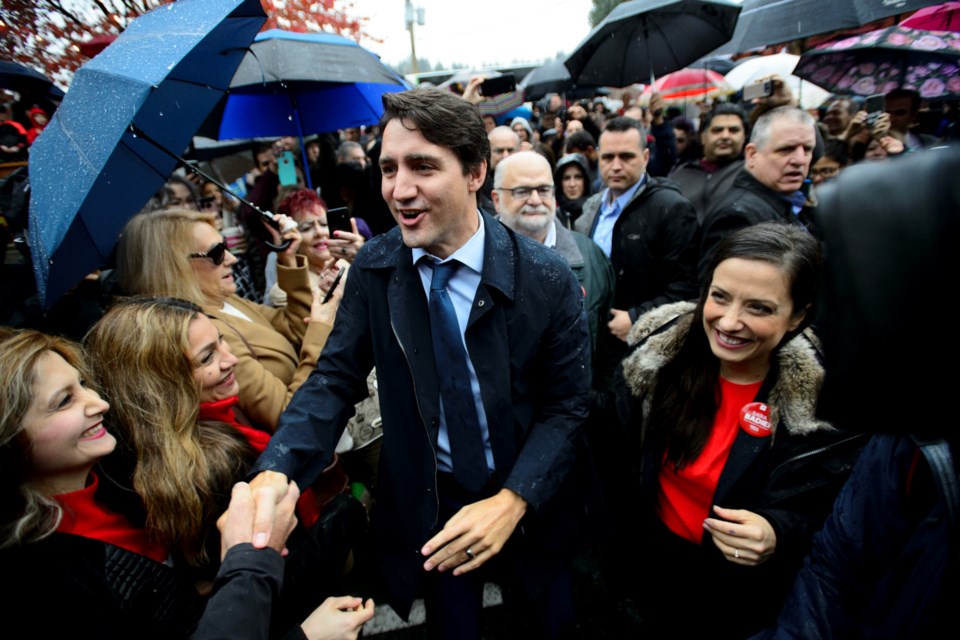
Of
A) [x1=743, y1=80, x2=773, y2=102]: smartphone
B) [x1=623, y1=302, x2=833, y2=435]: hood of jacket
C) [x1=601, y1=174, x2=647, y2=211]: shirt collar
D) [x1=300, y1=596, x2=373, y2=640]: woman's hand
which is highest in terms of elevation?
[x1=743, y1=80, x2=773, y2=102]: smartphone

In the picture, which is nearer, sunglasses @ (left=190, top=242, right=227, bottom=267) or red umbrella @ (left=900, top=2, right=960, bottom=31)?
sunglasses @ (left=190, top=242, right=227, bottom=267)

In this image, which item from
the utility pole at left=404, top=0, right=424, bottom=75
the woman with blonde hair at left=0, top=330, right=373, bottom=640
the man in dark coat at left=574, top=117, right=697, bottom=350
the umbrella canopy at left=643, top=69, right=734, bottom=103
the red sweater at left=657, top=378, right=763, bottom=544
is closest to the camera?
the woman with blonde hair at left=0, top=330, right=373, bottom=640

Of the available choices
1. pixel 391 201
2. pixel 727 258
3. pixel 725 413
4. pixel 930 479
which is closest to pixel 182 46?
pixel 391 201

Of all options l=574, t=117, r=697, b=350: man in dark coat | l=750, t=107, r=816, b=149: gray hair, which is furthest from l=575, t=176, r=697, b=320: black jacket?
l=750, t=107, r=816, b=149: gray hair

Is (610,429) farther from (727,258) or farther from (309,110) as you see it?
(309,110)

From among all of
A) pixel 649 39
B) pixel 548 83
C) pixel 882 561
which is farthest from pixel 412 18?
pixel 882 561

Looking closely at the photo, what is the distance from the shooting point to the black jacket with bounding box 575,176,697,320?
3355 millimetres

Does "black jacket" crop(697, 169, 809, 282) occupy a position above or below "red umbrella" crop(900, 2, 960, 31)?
below

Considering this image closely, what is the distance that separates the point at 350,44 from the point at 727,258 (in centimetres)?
349

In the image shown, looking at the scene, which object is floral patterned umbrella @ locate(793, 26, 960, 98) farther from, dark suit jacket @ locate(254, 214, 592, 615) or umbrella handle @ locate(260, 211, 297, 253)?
umbrella handle @ locate(260, 211, 297, 253)

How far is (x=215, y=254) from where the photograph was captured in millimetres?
2658

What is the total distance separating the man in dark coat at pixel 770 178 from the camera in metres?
3.07

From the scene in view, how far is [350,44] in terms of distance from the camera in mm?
4105

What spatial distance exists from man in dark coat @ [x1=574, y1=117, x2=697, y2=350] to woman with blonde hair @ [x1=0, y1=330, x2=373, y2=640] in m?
2.37
